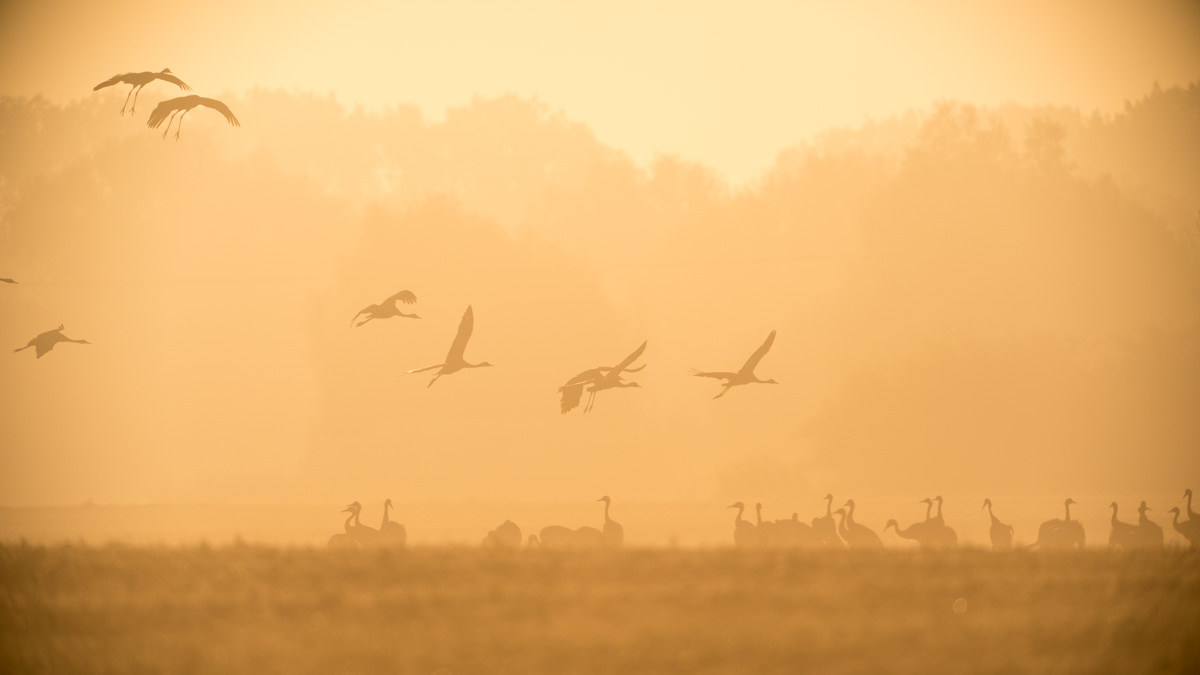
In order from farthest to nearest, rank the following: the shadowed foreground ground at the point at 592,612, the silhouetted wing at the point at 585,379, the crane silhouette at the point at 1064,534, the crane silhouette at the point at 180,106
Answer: the crane silhouette at the point at 1064,534, the silhouetted wing at the point at 585,379, the crane silhouette at the point at 180,106, the shadowed foreground ground at the point at 592,612

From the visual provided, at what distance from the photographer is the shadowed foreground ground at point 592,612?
498 inches

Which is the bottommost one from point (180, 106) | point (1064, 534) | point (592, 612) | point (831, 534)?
point (592, 612)

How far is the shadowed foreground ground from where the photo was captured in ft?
41.5

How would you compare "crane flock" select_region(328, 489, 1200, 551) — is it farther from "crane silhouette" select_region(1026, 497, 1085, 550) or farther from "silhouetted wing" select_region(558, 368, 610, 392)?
"silhouetted wing" select_region(558, 368, 610, 392)

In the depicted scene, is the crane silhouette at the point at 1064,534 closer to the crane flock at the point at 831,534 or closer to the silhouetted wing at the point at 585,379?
the crane flock at the point at 831,534

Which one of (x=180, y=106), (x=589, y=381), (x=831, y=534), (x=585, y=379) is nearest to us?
(x=180, y=106)

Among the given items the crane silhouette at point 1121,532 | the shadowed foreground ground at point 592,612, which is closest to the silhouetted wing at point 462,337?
the shadowed foreground ground at point 592,612

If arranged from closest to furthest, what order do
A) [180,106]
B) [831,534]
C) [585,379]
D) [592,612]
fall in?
[592,612] → [180,106] → [585,379] → [831,534]

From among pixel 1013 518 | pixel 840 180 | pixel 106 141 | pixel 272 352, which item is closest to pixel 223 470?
pixel 272 352

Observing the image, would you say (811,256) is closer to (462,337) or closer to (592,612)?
(462,337)

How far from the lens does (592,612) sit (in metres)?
14.5

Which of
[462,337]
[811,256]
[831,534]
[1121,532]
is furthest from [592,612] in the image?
[811,256]

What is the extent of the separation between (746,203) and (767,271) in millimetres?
4866

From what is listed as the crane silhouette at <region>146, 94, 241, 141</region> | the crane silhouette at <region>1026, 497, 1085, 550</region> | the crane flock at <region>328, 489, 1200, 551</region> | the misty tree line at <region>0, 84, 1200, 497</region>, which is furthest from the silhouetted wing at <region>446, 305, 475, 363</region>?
the misty tree line at <region>0, 84, 1200, 497</region>
